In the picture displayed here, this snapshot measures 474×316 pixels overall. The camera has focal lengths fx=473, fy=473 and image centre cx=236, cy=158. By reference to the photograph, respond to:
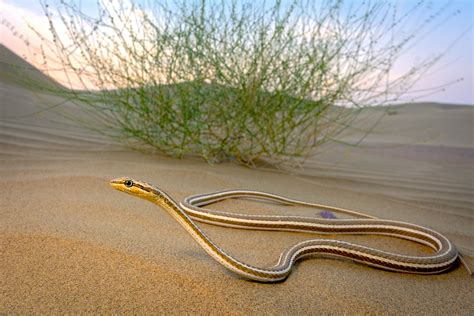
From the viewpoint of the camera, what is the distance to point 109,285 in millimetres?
1986

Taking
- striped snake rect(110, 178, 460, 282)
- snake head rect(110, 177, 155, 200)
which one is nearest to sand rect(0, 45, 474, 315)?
striped snake rect(110, 178, 460, 282)

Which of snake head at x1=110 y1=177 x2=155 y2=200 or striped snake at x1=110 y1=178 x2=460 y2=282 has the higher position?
snake head at x1=110 y1=177 x2=155 y2=200

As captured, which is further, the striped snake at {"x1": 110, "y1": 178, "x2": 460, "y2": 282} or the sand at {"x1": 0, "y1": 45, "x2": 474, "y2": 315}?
the striped snake at {"x1": 110, "y1": 178, "x2": 460, "y2": 282}

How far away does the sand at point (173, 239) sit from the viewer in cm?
196

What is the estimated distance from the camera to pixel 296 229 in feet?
10.2

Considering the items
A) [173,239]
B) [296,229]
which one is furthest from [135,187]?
[296,229]

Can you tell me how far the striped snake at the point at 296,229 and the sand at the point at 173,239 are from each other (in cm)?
5

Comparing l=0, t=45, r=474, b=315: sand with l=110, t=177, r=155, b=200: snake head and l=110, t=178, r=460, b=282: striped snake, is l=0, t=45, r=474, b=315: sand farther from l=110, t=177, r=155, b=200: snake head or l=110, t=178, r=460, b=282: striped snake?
l=110, t=177, r=155, b=200: snake head

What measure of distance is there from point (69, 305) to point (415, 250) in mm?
2161

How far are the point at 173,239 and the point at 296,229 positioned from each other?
2.85 ft

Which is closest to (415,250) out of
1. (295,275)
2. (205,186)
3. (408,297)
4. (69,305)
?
(408,297)

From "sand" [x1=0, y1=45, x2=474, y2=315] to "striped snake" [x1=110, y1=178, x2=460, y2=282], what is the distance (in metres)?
0.05

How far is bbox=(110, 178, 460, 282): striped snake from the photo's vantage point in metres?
2.12

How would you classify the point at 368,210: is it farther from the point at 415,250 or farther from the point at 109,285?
the point at 109,285
